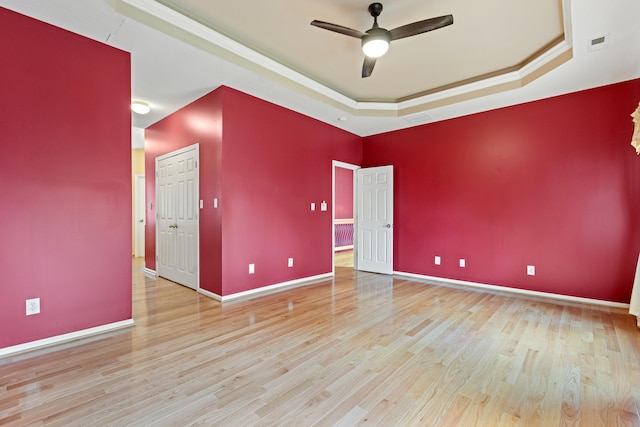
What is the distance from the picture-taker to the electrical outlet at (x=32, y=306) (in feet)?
7.56

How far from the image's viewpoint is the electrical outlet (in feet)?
7.56

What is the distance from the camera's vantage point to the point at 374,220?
5383 millimetres

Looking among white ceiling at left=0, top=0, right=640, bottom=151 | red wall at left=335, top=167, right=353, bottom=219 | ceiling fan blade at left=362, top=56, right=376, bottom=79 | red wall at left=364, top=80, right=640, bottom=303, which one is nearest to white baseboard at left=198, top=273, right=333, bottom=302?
red wall at left=364, top=80, right=640, bottom=303

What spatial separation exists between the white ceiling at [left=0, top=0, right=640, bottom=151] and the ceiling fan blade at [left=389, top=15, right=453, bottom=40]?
0.23 m

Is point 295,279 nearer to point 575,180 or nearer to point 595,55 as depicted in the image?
point 575,180

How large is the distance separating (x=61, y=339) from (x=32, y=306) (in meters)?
0.36

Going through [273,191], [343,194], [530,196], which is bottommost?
[530,196]

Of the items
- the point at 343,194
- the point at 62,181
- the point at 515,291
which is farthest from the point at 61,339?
the point at 343,194

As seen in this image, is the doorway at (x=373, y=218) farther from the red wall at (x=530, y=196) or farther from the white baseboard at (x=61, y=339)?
the white baseboard at (x=61, y=339)

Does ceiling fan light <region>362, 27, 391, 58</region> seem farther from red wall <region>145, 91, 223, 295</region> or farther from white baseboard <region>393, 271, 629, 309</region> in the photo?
white baseboard <region>393, 271, 629, 309</region>

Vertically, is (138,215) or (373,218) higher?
(138,215)

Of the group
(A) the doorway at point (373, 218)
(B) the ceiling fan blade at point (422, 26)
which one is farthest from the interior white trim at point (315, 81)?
(A) the doorway at point (373, 218)

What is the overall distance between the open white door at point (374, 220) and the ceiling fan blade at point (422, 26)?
2846 millimetres

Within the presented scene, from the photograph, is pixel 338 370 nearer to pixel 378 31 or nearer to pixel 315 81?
pixel 378 31
